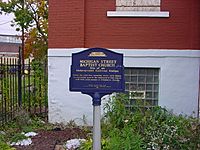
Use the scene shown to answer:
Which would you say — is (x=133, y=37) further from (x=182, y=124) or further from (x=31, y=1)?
(x=31, y=1)

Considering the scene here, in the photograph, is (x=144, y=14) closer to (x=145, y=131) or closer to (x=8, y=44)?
(x=145, y=131)


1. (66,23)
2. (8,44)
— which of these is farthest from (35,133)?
(8,44)

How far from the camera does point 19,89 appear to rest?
8.79 meters

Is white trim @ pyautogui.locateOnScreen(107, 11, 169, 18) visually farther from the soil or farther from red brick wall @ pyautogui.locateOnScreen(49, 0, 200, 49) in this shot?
the soil

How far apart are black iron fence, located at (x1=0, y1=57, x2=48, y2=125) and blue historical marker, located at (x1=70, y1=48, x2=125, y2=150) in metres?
3.63

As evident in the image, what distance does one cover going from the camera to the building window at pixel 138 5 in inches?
318

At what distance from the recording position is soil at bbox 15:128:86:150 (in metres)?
6.26

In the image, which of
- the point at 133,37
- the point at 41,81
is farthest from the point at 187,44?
the point at 41,81

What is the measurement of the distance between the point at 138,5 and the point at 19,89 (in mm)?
3375

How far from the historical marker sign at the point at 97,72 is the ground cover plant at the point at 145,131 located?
119 cm

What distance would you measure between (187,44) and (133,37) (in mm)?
1165

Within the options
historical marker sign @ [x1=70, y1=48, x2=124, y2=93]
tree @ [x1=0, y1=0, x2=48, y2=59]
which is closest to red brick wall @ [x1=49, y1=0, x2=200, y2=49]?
historical marker sign @ [x1=70, y1=48, x2=124, y2=93]

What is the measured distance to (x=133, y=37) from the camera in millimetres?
8047

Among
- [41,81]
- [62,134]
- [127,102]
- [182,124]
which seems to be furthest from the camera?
[41,81]
